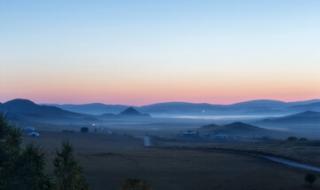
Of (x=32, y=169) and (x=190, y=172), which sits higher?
(x=32, y=169)

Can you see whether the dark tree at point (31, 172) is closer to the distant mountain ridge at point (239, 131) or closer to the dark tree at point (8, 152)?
the dark tree at point (8, 152)

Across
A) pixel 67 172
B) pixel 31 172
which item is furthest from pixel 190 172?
pixel 67 172

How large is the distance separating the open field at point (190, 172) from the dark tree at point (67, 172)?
23.3m

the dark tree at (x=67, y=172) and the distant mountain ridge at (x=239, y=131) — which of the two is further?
the distant mountain ridge at (x=239, y=131)

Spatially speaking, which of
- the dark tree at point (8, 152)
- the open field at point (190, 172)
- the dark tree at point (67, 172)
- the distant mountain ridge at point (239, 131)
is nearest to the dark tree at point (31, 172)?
the dark tree at point (8, 152)

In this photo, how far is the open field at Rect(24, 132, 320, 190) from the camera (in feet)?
141

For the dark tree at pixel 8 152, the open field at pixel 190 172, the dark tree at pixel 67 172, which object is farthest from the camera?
the open field at pixel 190 172

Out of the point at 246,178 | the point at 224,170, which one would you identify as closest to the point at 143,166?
the point at 224,170

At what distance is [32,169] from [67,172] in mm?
1398

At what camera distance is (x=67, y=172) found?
1892cm

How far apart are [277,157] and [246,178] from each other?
20602 millimetres

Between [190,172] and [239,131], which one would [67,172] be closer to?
[190,172]

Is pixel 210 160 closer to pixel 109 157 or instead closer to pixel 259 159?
pixel 259 159

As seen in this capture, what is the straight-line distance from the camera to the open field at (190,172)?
141 feet
